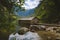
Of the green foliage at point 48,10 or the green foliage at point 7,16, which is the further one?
the green foliage at point 7,16

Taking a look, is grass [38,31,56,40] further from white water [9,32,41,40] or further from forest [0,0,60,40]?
forest [0,0,60,40]

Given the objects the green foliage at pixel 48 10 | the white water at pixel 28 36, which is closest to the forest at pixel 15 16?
the green foliage at pixel 48 10

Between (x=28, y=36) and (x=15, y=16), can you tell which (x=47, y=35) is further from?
(x=15, y=16)

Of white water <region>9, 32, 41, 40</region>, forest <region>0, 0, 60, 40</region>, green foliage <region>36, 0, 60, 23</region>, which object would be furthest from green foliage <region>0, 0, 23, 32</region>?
green foliage <region>36, 0, 60, 23</region>

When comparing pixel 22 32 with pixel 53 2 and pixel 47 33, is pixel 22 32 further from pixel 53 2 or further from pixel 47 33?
pixel 53 2

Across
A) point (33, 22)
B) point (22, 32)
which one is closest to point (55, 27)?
point (33, 22)

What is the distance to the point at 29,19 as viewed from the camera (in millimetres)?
1967

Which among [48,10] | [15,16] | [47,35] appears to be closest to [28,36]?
[47,35]

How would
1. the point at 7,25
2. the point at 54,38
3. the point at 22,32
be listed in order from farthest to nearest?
the point at 7,25
the point at 22,32
the point at 54,38

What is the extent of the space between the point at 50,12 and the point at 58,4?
0.17 metres

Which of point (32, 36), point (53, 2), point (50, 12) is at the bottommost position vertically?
point (32, 36)

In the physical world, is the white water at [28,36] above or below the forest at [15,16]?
below

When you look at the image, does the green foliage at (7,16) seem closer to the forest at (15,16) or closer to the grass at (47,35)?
the forest at (15,16)

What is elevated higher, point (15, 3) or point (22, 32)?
point (15, 3)
